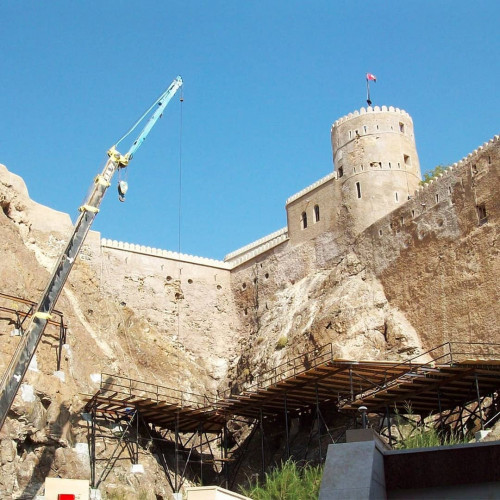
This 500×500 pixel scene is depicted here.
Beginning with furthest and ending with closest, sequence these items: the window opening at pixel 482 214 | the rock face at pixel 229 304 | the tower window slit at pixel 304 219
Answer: the tower window slit at pixel 304 219 → the window opening at pixel 482 214 → the rock face at pixel 229 304

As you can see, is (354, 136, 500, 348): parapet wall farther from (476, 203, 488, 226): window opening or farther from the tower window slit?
the tower window slit

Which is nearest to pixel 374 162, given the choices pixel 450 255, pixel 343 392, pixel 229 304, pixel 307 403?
pixel 450 255

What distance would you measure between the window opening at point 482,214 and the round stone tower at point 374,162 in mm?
7561

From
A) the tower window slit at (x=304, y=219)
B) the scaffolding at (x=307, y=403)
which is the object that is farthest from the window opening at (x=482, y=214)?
the tower window slit at (x=304, y=219)

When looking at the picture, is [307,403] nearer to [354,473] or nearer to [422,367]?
[422,367]

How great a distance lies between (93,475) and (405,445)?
1216 cm

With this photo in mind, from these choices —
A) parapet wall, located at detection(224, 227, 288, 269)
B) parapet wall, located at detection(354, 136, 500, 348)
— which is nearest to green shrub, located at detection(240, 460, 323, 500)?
parapet wall, located at detection(354, 136, 500, 348)

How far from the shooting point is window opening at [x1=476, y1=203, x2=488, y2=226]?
1336 inches

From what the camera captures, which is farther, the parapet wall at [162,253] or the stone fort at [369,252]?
the parapet wall at [162,253]

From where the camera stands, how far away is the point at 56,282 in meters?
27.8

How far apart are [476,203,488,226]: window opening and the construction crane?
1416 cm

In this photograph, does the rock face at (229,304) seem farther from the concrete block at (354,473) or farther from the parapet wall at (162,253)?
the concrete block at (354,473)

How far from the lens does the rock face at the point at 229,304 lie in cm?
3197

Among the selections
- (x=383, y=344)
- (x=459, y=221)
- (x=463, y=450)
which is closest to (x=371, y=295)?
(x=383, y=344)
